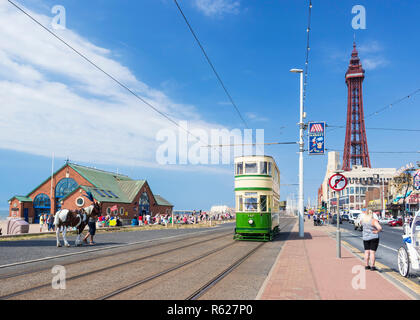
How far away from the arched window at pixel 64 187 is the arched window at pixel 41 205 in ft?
4.86

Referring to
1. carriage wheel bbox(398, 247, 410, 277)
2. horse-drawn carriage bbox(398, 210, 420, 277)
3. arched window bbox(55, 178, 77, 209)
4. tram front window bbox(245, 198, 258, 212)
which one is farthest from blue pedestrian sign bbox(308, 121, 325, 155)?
arched window bbox(55, 178, 77, 209)

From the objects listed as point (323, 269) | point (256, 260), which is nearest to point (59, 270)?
point (256, 260)

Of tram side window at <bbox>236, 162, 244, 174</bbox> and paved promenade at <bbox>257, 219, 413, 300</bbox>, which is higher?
tram side window at <bbox>236, 162, 244, 174</bbox>

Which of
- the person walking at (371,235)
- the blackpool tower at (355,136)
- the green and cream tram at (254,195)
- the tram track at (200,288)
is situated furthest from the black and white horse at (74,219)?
the blackpool tower at (355,136)

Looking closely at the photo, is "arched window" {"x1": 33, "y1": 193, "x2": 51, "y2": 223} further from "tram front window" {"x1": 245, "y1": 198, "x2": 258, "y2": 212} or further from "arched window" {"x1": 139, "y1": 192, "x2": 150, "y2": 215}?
"tram front window" {"x1": 245, "y1": 198, "x2": 258, "y2": 212}

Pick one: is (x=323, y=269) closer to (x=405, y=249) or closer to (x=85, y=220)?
(x=405, y=249)

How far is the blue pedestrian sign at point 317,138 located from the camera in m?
23.4

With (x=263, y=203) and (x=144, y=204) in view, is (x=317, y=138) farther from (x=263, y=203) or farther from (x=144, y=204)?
(x=144, y=204)

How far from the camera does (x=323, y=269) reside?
1044cm

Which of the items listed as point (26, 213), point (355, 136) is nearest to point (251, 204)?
point (26, 213)

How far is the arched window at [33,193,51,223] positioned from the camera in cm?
5247

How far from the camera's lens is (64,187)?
53.1m
